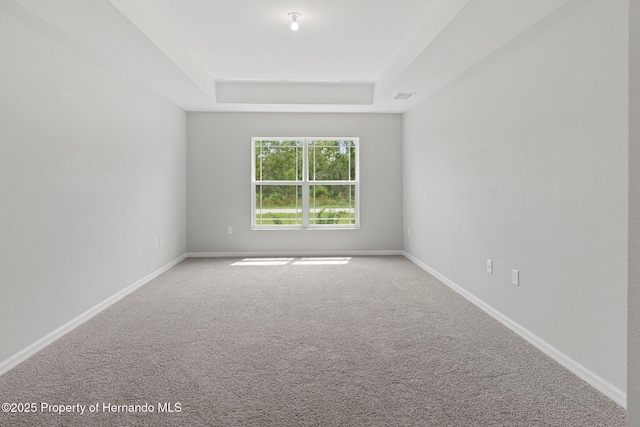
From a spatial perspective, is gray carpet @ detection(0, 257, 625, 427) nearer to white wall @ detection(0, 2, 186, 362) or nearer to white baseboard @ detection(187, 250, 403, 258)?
white wall @ detection(0, 2, 186, 362)

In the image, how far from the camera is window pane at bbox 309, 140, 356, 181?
6.30 metres

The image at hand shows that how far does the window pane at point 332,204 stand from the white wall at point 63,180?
2590 mm

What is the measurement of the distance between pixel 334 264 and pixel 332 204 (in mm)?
1208

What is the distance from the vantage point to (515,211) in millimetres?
→ 2982

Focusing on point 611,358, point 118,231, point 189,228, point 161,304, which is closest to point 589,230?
point 611,358

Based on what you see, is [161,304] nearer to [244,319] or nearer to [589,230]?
[244,319]

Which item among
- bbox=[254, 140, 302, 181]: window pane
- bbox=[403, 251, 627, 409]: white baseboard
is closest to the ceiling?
bbox=[254, 140, 302, 181]: window pane

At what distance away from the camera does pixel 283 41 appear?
12.7ft

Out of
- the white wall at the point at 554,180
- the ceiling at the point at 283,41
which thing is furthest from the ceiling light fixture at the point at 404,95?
the white wall at the point at 554,180

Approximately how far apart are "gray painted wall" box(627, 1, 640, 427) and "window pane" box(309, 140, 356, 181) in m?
5.59

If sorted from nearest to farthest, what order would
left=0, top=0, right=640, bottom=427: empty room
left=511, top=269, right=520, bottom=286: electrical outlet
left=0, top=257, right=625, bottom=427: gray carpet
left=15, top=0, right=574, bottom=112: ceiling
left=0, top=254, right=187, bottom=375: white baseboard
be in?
left=0, top=257, right=625, bottom=427: gray carpet
left=0, top=0, right=640, bottom=427: empty room
left=0, top=254, right=187, bottom=375: white baseboard
left=15, top=0, right=574, bottom=112: ceiling
left=511, top=269, right=520, bottom=286: electrical outlet

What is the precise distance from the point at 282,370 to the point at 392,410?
28.0 inches

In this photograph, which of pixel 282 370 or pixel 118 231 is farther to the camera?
pixel 118 231

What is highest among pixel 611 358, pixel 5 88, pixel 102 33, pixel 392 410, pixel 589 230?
pixel 102 33
